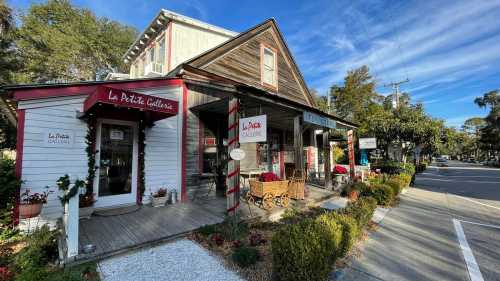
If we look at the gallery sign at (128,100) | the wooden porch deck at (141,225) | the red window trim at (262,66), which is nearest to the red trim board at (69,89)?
the gallery sign at (128,100)

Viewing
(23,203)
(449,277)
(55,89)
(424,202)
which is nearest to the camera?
(449,277)

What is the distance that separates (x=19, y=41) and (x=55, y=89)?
2105 centimetres

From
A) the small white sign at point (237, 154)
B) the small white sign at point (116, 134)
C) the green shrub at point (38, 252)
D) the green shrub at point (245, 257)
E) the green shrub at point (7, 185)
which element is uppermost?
the small white sign at point (116, 134)

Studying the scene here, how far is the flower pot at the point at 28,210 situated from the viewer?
14.3 ft

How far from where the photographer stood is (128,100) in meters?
4.77

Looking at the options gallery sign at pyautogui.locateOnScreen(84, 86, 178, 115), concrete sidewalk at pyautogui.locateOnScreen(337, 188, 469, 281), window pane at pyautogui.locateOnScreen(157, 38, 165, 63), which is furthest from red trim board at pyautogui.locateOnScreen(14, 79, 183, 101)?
concrete sidewalk at pyautogui.locateOnScreen(337, 188, 469, 281)

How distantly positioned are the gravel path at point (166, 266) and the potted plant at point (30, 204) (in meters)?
2.15

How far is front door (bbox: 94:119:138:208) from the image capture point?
19.9ft

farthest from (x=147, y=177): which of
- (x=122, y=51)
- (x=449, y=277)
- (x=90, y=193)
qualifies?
(x=122, y=51)

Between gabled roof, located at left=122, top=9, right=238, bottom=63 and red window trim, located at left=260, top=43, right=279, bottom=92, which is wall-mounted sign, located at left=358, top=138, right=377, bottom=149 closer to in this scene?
red window trim, located at left=260, top=43, right=279, bottom=92

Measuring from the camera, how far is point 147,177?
6758 millimetres

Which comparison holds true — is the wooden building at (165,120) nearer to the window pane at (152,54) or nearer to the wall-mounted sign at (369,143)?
the window pane at (152,54)

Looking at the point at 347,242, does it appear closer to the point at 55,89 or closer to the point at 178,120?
the point at 178,120

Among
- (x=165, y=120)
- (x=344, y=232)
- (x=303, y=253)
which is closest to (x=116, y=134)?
(x=165, y=120)
